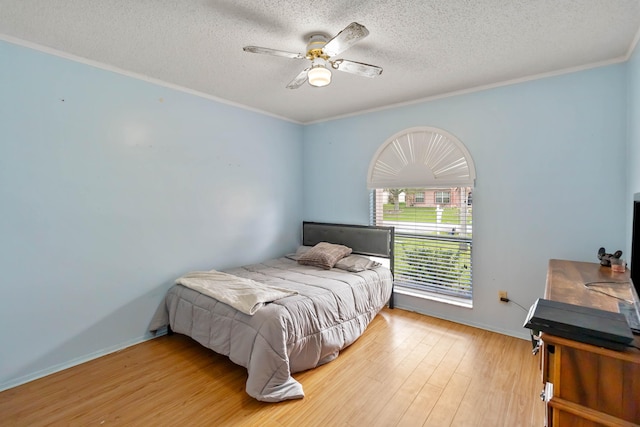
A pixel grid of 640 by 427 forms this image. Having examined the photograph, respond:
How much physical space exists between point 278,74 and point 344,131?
1.60m

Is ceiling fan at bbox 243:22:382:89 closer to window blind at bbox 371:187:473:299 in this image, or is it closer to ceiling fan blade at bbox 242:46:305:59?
ceiling fan blade at bbox 242:46:305:59

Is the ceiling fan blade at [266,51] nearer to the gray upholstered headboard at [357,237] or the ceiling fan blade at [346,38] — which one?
the ceiling fan blade at [346,38]

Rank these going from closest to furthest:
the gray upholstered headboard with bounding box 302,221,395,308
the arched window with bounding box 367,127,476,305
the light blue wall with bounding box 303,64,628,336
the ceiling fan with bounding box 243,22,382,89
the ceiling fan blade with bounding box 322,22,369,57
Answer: the ceiling fan blade with bounding box 322,22,369,57
the ceiling fan with bounding box 243,22,382,89
the light blue wall with bounding box 303,64,628,336
the arched window with bounding box 367,127,476,305
the gray upholstered headboard with bounding box 302,221,395,308

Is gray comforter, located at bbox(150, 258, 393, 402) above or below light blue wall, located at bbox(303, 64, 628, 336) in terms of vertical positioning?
below

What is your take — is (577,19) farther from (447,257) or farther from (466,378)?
(466,378)

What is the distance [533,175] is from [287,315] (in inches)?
103

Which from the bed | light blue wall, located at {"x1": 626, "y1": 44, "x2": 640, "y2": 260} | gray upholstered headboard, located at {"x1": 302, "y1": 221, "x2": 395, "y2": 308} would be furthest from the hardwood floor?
light blue wall, located at {"x1": 626, "y1": 44, "x2": 640, "y2": 260}

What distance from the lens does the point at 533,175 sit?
9.40 ft

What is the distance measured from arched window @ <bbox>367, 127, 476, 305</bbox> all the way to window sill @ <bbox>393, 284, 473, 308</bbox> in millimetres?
12

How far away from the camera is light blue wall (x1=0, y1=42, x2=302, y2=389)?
2.26 meters

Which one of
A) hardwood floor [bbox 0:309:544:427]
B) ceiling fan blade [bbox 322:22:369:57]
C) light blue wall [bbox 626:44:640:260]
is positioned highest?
ceiling fan blade [bbox 322:22:369:57]

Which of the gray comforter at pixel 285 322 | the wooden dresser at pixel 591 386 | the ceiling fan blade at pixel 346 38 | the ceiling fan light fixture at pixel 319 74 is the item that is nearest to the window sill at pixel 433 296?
the gray comforter at pixel 285 322

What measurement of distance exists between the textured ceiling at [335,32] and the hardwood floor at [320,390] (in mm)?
2540

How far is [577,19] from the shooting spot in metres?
1.93
